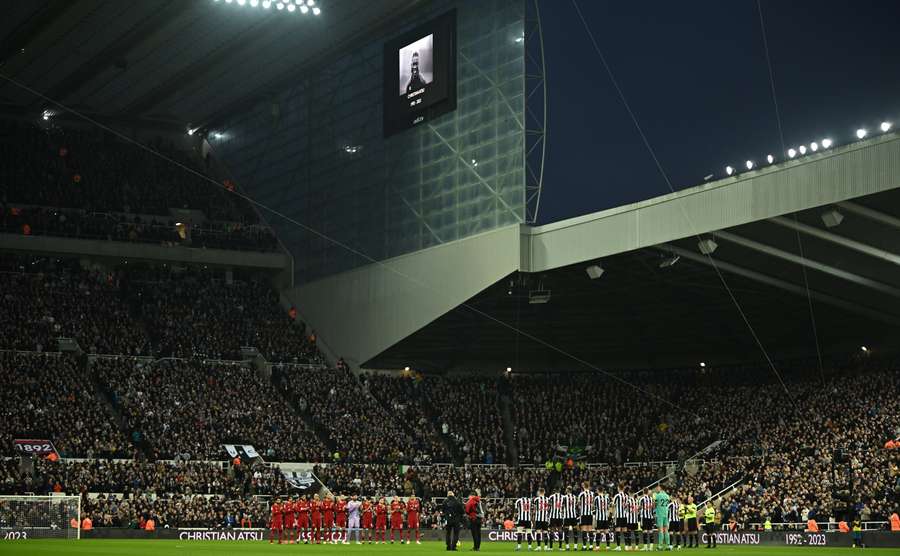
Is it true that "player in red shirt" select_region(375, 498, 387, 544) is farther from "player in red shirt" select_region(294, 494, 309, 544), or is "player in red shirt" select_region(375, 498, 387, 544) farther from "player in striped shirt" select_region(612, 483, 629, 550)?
"player in striped shirt" select_region(612, 483, 629, 550)

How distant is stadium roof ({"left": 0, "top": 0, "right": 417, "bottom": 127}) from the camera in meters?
61.3

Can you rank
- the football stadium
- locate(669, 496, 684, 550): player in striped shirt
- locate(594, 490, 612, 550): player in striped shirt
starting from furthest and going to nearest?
1. the football stadium
2. locate(669, 496, 684, 550): player in striped shirt
3. locate(594, 490, 612, 550): player in striped shirt

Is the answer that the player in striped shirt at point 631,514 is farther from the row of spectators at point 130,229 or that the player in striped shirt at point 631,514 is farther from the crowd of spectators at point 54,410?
the row of spectators at point 130,229

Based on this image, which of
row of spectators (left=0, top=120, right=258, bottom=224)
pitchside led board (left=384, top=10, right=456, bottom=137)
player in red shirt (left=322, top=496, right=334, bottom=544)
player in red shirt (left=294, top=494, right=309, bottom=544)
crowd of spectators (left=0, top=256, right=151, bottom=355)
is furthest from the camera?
row of spectators (left=0, top=120, right=258, bottom=224)

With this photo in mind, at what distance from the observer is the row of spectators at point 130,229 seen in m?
67.6

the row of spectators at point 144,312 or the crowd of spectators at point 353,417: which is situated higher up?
the row of spectators at point 144,312

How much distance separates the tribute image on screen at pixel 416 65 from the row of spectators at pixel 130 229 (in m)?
16.1

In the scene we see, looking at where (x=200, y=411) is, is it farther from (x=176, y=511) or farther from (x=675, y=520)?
(x=675, y=520)

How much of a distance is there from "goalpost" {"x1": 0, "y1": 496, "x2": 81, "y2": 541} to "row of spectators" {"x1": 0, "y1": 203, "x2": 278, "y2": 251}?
2506 centimetres

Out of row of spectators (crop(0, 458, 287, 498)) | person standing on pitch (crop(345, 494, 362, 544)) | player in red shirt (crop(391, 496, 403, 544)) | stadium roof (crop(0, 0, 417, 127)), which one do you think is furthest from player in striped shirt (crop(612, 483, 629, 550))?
stadium roof (crop(0, 0, 417, 127))

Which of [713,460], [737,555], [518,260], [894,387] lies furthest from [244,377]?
[737,555]

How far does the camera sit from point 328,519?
44.8 m

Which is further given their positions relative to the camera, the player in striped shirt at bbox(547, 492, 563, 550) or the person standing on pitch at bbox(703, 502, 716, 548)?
the person standing on pitch at bbox(703, 502, 716, 548)

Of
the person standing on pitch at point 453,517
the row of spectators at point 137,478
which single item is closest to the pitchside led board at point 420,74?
the row of spectators at point 137,478
